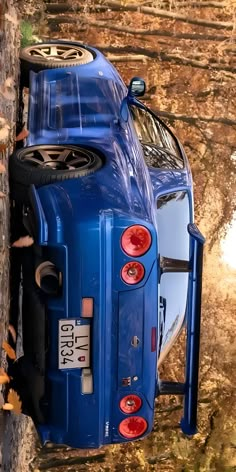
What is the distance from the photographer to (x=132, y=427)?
10.9ft

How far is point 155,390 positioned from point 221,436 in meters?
3.43

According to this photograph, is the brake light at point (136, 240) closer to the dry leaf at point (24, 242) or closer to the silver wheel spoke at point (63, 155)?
the dry leaf at point (24, 242)

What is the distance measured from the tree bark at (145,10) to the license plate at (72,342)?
16.7 ft

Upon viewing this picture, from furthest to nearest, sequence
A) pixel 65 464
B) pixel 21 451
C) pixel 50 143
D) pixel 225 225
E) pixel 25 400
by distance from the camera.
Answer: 1. pixel 225 225
2. pixel 65 464
3. pixel 21 451
4. pixel 50 143
5. pixel 25 400

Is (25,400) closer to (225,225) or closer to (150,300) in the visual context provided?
(150,300)

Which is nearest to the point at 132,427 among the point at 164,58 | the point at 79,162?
the point at 79,162

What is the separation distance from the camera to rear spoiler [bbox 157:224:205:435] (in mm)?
3244

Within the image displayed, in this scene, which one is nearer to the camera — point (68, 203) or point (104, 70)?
point (68, 203)

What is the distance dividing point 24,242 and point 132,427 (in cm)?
118

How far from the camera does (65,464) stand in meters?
6.14

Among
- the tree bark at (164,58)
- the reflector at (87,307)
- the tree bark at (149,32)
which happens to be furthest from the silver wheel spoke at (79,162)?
the tree bark at (149,32)

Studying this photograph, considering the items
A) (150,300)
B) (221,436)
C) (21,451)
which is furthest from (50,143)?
(221,436)

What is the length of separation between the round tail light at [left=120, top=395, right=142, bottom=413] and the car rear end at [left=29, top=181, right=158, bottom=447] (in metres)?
0.02

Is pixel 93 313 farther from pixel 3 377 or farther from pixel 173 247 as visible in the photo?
pixel 173 247
